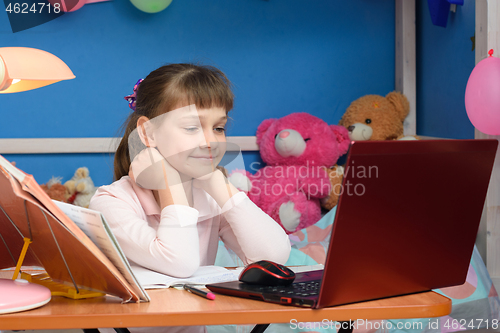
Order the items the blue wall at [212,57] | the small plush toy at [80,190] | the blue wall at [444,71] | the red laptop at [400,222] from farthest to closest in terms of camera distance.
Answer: the blue wall at [212,57], the small plush toy at [80,190], the blue wall at [444,71], the red laptop at [400,222]

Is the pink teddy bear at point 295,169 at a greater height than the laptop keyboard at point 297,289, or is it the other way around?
the laptop keyboard at point 297,289

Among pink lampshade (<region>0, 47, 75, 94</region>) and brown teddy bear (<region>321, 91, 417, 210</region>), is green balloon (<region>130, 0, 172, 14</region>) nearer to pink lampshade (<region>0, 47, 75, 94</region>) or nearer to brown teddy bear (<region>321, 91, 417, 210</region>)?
brown teddy bear (<region>321, 91, 417, 210</region>)

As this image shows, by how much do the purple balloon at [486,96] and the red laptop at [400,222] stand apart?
3.23ft

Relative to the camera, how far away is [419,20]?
7.41 ft

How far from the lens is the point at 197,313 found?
497 mm

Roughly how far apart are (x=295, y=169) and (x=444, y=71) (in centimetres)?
78

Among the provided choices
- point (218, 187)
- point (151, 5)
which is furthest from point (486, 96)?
point (151, 5)

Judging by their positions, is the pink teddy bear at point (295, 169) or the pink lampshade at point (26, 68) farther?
the pink teddy bear at point (295, 169)

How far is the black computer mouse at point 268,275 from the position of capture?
590 mm

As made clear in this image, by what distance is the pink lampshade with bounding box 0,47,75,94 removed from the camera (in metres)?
0.67

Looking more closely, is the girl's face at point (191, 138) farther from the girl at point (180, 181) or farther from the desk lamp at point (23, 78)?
the desk lamp at point (23, 78)

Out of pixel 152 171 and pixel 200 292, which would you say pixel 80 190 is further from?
pixel 200 292

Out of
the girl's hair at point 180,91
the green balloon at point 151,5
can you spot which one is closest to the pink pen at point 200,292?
the girl's hair at point 180,91

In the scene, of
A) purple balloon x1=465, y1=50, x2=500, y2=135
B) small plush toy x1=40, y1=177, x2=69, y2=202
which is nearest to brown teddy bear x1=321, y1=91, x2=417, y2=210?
purple balloon x1=465, y1=50, x2=500, y2=135
